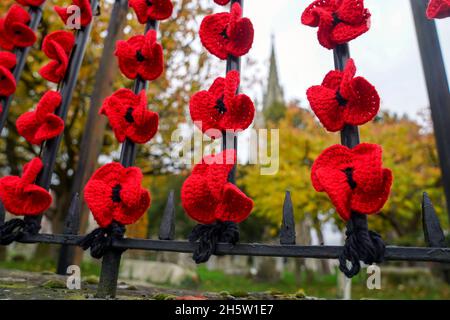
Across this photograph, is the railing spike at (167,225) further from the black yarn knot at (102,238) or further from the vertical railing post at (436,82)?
the vertical railing post at (436,82)

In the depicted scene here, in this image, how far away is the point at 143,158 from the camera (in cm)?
1045

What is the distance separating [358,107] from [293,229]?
2.30ft

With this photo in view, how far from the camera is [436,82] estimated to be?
1.87m

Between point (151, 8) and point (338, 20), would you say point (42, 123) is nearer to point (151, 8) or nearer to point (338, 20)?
point (151, 8)

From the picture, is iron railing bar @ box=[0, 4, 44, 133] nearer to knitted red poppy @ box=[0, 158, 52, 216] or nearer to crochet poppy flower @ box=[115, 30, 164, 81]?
knitted red poppy @ box=[0, 158, 52, 216]

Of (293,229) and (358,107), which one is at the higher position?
(358,107)

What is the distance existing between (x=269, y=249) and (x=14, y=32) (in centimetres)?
277

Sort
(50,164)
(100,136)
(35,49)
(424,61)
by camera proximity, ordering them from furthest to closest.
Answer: (35,49) → (100,136) → (50,164) → (424,61)

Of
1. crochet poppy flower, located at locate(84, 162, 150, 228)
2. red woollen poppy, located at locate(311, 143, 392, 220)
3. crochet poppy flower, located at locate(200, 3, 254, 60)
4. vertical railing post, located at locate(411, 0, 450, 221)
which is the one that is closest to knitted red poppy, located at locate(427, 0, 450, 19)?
vertical railing post, located at locate(411, 0, 450, 221)

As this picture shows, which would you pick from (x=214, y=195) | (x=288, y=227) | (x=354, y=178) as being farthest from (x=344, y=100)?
(x=214, y=195)

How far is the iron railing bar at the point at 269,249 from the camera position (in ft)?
4.83

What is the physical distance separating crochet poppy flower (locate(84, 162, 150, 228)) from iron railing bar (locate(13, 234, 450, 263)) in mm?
150
